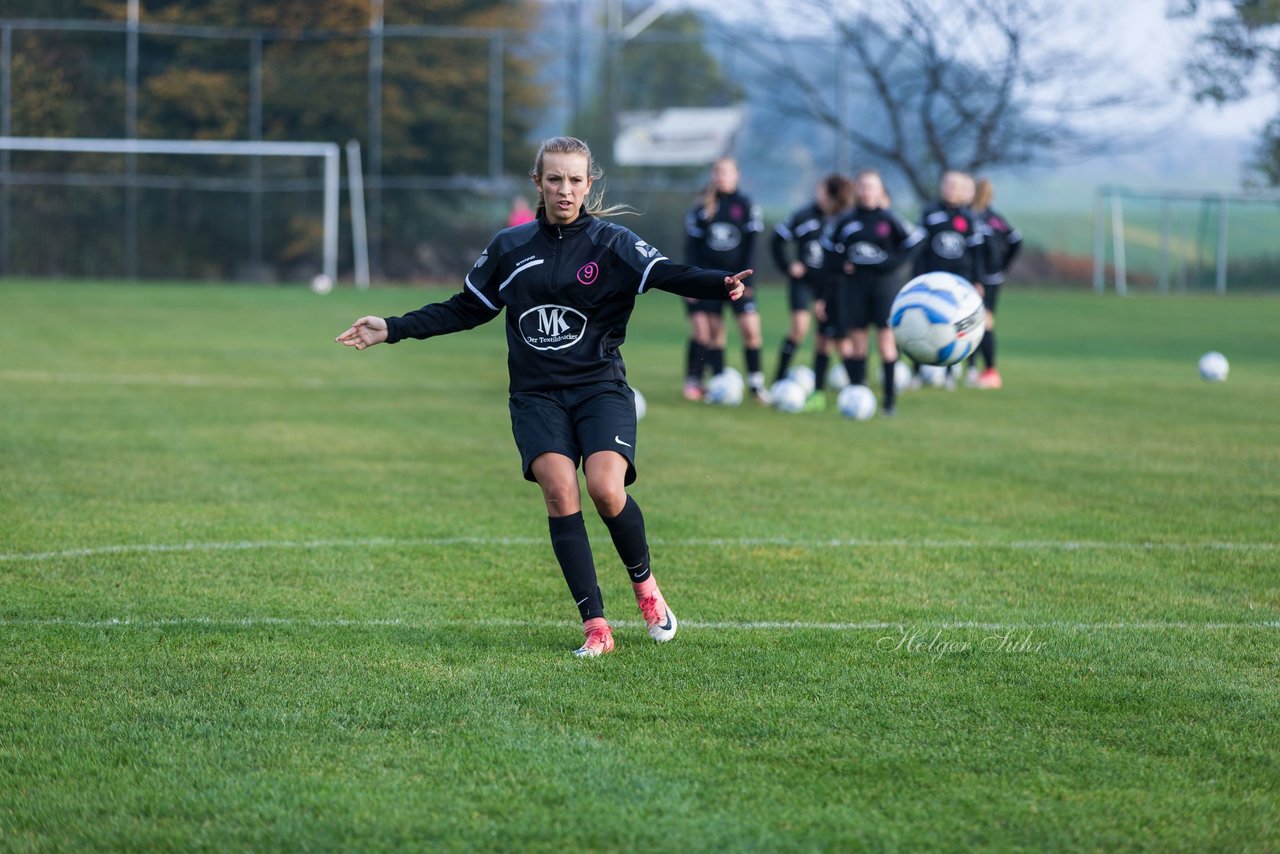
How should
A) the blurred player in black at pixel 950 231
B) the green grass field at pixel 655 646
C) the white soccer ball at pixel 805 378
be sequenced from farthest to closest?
the blurred player in black at pixel 950 231
the white soccer ball at pixel 805 378
the green grass field at pixel 655 646

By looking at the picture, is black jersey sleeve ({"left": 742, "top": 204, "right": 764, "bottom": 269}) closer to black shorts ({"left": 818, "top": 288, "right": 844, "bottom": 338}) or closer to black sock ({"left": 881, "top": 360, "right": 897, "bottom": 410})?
black shorts ({"left": 818, "top": 288, "right": 844, "bottom": 338})

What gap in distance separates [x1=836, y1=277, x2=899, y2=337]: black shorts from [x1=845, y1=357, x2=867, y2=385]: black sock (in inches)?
10.5

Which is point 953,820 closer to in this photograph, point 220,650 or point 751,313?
point 220,650

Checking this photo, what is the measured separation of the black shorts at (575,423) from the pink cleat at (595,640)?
21.2 inches

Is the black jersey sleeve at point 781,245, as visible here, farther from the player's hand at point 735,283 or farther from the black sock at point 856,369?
the player's hand at point 735,283

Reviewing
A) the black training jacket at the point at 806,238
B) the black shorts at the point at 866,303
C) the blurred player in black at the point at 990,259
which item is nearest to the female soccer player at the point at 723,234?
the black training jacket at the point at 806,238

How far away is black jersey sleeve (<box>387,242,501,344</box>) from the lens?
5.59m

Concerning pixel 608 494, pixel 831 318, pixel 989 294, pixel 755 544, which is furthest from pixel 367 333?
pixel 989 294

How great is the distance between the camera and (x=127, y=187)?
117 feet

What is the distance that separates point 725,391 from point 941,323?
564 centimetres

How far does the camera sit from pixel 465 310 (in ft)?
18.8

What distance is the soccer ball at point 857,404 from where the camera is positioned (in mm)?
12992

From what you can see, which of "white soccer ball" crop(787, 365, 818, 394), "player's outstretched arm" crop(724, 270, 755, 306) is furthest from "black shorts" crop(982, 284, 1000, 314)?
"player's outstretched arm" crop(724, 270, 755, 306)

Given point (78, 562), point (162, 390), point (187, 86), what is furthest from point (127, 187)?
point (78, 562)
